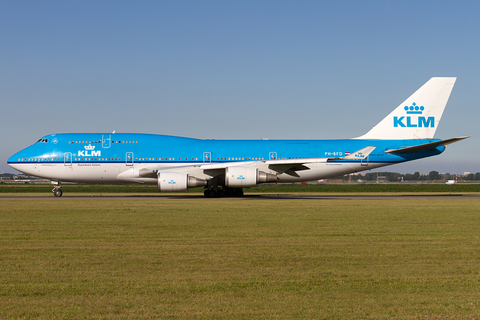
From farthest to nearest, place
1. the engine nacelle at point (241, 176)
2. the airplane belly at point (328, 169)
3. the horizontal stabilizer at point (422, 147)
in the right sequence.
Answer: the airplane belly at point (328, 169), the horizontal stabilizer at point (422, 147), the engine nacelle at point (241, 176)

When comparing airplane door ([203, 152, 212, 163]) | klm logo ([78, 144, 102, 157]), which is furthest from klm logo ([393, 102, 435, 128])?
klm logo ([78, 144, 102, 157])

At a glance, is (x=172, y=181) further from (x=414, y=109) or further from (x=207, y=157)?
(x=414, y=109)

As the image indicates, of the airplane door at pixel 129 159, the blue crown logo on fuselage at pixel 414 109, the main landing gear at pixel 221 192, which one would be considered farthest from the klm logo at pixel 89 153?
the blue crown logo on fuselage at pixel 414 109

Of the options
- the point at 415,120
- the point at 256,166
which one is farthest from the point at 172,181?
the point at 415,120

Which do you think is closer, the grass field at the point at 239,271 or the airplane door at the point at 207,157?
the grass field at the point at 239,271

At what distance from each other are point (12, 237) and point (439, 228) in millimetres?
11280

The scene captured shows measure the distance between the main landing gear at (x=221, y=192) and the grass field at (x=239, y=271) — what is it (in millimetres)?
16860

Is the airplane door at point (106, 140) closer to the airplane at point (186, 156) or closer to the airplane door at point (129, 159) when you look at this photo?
the airplane at point (186, 156)

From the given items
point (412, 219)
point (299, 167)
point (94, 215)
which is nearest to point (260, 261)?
point (412, 219)

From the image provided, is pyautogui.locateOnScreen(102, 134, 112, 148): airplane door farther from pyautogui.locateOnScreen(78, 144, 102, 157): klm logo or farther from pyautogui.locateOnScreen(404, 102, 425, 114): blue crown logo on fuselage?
pyautogui.locateOnScreen(404, 102, 425, 114): blue crown logo on fuselage

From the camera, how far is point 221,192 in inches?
1215

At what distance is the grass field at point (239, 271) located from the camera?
5.48 meters

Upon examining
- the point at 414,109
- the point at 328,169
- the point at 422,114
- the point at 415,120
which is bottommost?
the point at 328,169

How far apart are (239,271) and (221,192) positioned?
23540 millimetres
